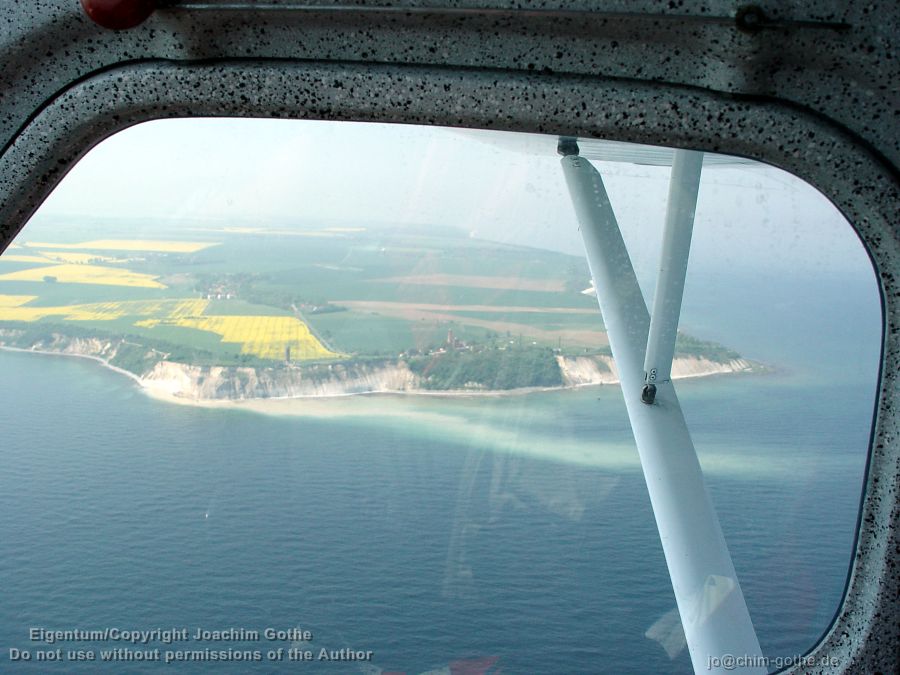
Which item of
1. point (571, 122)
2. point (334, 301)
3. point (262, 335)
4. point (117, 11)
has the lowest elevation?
point (571, 122)

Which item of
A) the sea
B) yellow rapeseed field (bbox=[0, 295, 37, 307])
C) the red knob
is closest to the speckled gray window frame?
the red knob

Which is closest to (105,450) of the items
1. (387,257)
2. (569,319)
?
(387,257)

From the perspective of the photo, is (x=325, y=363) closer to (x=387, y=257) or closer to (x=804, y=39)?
(x=387, y=257)

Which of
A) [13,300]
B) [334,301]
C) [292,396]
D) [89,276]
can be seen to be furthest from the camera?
[334,301]

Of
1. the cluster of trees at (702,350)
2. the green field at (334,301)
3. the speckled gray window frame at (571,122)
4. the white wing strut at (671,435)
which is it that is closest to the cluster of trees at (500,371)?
the green field at (334,301)

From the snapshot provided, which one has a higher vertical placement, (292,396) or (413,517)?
(292,396)

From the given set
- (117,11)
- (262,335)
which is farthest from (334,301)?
(117,11)

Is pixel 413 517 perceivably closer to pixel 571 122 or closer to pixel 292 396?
pixel 292 396

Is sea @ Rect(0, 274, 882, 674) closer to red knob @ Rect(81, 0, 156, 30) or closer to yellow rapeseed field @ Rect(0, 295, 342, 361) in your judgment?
yellow rapeseed field @ Rect(0, 295, 342, 361)
